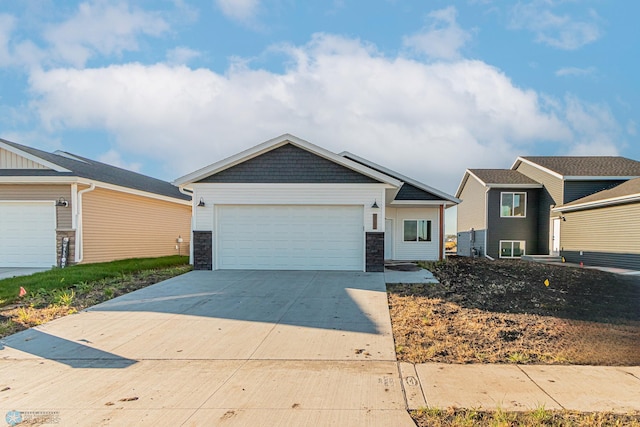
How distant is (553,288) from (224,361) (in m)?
8.76

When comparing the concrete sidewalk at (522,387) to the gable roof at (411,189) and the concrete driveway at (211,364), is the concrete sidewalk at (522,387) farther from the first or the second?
the gable roof at (411,189)


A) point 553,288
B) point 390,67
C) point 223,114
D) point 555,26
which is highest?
point 555,26

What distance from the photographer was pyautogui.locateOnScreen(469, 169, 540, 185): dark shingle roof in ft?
74.3

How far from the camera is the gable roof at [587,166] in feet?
65.0

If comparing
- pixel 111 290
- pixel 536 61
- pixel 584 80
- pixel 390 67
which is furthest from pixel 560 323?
pixel 584 80

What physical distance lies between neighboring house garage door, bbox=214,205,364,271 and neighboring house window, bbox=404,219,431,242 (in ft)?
22.3

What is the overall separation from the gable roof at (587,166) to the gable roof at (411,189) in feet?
24.0

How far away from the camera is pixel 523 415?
3438 millimetres

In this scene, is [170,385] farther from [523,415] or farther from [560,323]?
[560,323]

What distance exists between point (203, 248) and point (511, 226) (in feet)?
59.0

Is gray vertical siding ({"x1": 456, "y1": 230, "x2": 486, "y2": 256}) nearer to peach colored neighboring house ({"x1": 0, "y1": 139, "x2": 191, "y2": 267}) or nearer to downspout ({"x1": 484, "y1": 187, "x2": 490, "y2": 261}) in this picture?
downspout ({"x1": 484, "y1": 187, "x2": 490, "y2": 261})

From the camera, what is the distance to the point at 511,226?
22859 mm

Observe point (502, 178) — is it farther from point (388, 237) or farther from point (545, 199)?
point (388, 237)

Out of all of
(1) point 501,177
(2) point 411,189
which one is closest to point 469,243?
(1) point 501,177
